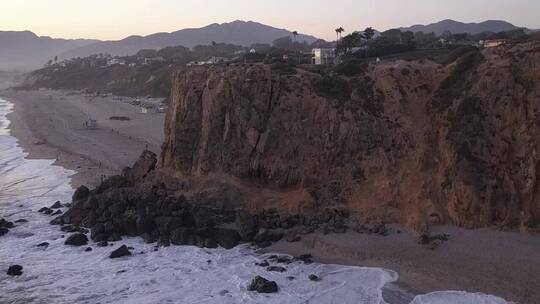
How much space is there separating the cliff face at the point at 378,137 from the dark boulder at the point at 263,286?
6.18m

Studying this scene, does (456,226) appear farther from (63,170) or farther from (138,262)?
(63,170)

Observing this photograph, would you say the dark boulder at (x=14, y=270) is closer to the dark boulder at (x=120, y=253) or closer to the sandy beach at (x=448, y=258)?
the dark boulder at (x=120, y=253)

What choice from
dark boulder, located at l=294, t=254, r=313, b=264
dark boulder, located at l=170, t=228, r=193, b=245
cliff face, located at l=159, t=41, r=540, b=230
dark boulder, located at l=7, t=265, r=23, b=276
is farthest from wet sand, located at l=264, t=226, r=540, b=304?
dark boulder, located at l=7, t=265, r=23, b=276

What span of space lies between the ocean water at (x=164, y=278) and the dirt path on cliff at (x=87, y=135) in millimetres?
11660

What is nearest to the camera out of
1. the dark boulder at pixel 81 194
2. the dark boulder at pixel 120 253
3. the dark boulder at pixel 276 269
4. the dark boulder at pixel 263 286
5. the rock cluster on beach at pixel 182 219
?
the dark boulder at pixel 263 286

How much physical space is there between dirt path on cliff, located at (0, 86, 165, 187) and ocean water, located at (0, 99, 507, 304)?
459 inches

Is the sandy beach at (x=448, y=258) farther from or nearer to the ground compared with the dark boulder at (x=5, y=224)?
farther from the ground

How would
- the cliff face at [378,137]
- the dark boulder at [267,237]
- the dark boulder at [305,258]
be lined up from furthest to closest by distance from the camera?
the dark boulder at [267,237], the cliff face at [378,137], the dark boulder at [305,258]

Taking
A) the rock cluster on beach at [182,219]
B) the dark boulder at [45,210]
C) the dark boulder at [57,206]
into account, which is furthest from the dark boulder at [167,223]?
the dark boulder at [57,206]

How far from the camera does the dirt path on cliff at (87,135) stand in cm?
3853

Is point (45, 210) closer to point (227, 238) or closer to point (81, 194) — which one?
point (81, 194)

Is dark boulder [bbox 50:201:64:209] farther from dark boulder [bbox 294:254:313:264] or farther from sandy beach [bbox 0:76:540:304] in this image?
dark boulder [bbox 294:254:313:264]

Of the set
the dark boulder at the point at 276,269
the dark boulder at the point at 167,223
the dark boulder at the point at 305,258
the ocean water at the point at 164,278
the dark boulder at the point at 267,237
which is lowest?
the ocean water at the point at 164,278

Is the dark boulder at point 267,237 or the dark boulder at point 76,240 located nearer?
the dark boulder at point 267,237
